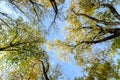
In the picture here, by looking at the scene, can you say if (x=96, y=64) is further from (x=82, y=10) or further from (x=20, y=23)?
(x=20, y=23)

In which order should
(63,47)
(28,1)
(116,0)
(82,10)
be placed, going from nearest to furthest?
(28,1) < (116,0) < (82,10) < (63,47)

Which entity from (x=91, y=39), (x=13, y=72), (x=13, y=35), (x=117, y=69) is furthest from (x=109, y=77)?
(x=13, y=35)

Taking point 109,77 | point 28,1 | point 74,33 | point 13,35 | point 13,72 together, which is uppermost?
point 28,1

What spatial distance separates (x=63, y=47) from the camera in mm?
35594

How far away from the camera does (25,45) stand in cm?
2480

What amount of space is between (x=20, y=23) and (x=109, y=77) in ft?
38.0

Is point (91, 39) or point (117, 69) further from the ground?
point (91, 39)

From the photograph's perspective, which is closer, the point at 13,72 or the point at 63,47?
the point at 13,72

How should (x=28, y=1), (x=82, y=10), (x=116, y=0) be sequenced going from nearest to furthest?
(x=28, y=1), (x=116, y=0), (x=82, y=10)

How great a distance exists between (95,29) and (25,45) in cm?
930

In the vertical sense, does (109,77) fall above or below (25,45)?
below

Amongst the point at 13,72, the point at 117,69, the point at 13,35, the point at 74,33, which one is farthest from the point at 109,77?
the point at 13,35

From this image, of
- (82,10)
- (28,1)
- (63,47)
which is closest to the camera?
(28,1)

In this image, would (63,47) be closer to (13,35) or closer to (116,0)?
(116,0)
